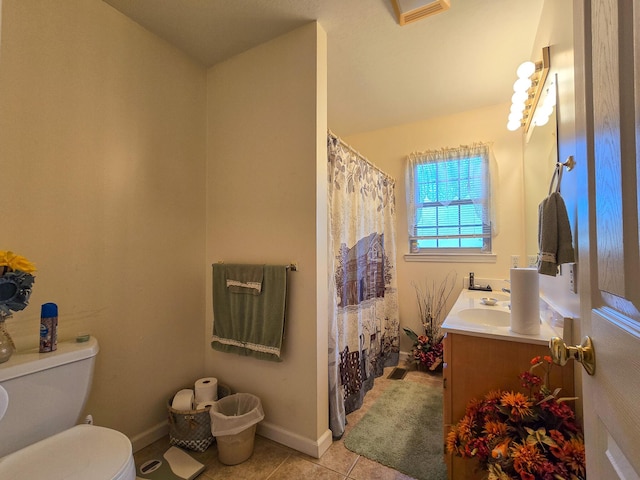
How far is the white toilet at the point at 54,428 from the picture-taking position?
956 mm

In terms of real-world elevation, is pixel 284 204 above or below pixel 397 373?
above

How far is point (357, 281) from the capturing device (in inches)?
89.5

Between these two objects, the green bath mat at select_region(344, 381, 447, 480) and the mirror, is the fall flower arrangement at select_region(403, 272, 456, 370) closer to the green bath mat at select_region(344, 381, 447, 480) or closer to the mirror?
the green bath mat at select_region(344, 381, 447, 480)

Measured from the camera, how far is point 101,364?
1531mm

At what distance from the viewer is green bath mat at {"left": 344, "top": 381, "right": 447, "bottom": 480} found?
1.55m

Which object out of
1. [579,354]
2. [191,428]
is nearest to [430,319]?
[191,428]

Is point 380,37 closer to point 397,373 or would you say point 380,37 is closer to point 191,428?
point 191,428

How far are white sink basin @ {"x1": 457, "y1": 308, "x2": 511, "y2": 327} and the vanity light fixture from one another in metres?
1.16

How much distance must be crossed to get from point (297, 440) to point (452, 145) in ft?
9.35

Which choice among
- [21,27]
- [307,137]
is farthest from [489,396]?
[21,27]

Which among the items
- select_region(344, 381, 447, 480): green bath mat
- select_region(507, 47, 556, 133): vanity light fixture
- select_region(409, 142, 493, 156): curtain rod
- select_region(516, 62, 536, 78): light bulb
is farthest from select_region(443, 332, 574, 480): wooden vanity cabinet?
select_region(409, 142, 493, 156): curtain rod

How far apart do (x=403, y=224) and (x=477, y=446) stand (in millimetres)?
2275

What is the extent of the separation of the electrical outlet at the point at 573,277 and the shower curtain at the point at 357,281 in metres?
1.18

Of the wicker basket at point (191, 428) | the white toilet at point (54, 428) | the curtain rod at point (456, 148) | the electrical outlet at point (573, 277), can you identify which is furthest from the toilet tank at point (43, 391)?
the curtain rod at point (456, 148)
